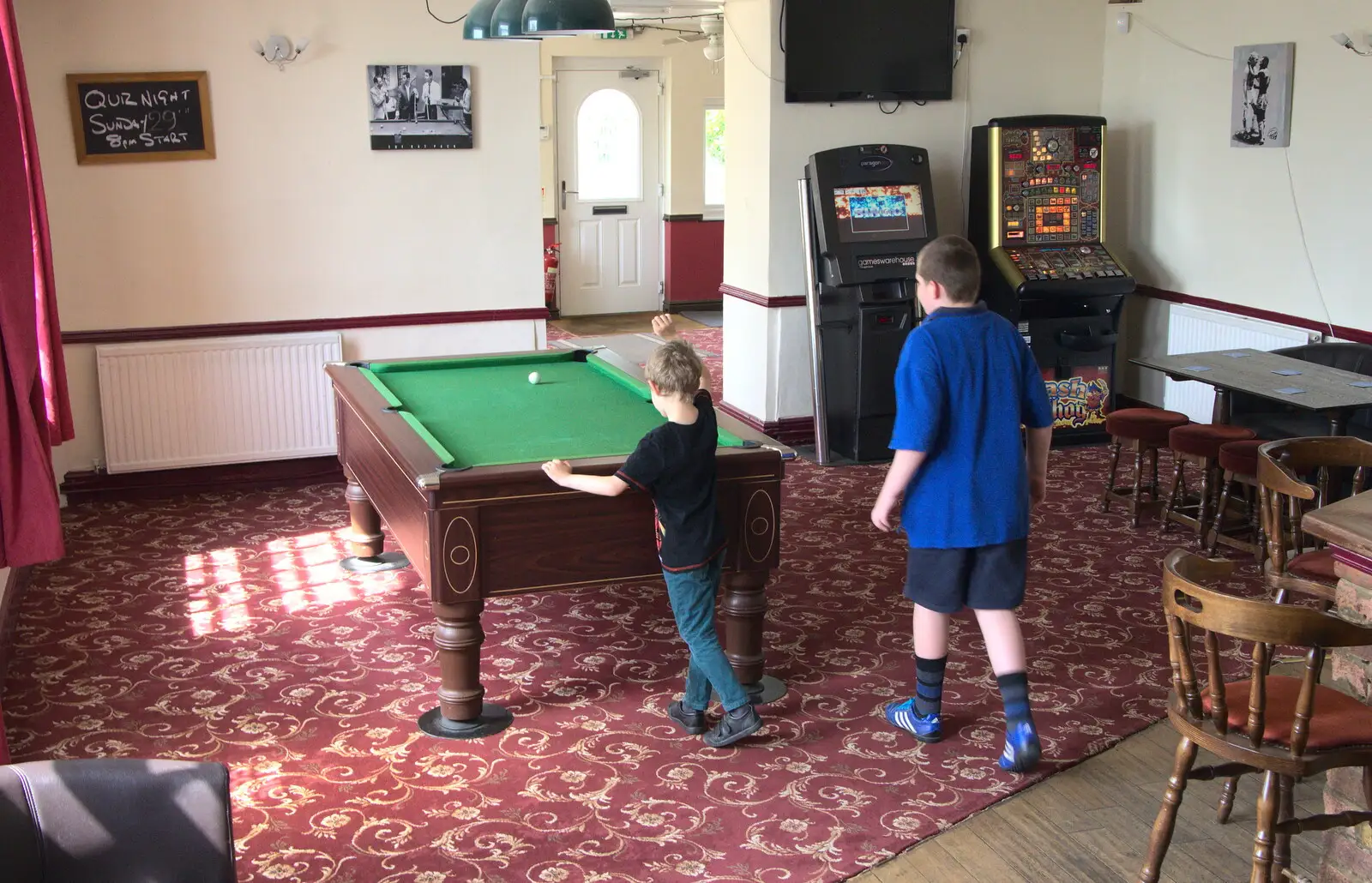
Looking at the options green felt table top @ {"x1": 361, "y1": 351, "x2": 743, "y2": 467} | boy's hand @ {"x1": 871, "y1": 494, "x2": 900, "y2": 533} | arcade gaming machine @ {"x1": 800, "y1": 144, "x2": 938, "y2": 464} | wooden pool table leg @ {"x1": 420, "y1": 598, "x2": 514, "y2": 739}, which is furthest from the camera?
arcade gaming machine @ {"x1": 800, "y1": 144, "x2": 938, "y2": 464}

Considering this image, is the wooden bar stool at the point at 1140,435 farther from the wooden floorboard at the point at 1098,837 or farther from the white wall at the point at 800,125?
the wooden floorboard at the point at 1098,837

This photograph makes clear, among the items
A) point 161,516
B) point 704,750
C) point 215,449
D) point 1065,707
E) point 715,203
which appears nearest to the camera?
point 704,750

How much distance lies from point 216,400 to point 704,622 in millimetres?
3647

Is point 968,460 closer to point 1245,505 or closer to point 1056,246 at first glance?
point 1245,505

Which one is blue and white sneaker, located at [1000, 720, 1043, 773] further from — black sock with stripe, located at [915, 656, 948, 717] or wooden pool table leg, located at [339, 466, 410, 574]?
A: wooden pool table leg, located at [339, 466, 410, 574]

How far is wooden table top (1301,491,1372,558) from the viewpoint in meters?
2.58

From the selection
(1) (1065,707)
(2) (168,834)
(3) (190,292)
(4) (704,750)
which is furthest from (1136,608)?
(3) (190,292)

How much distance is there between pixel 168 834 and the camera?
2.13m

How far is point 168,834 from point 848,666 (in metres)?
2.56

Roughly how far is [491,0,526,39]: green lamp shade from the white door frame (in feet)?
24.7

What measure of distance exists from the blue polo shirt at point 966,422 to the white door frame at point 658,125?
8.44 metres

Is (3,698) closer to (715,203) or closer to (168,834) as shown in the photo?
(168,834)

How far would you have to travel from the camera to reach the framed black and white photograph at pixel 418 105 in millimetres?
6277

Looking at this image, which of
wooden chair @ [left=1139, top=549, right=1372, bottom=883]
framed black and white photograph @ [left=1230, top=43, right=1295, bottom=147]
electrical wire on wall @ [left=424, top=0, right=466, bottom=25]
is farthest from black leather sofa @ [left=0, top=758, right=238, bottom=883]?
framed black and white photograph @ [left=1230, top=43, right=1295, bottom=147]
